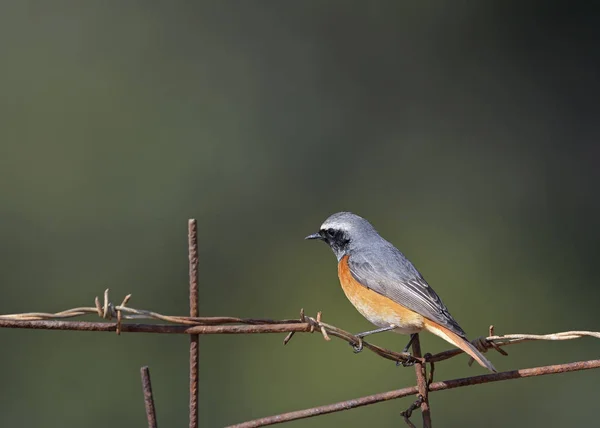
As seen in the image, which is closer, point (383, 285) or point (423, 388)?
point (423, 388)

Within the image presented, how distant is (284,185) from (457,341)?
530cm

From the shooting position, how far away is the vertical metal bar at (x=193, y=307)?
6.34 ft

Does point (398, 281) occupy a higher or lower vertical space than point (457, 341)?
higher

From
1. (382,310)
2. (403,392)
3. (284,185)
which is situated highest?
(284,185)

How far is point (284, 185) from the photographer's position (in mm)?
8016

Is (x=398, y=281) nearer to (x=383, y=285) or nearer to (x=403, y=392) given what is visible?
(x=383, y=285)

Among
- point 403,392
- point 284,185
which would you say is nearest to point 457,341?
point 403,392

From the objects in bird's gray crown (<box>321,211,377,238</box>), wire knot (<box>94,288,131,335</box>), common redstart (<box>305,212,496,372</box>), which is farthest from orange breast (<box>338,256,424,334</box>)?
wire knot (<box>94,288,131,335</box>)

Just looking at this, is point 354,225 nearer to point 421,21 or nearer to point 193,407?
point 193,407

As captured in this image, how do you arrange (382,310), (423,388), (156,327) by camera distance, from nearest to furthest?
(156,327) < (423,388) < (382,310)

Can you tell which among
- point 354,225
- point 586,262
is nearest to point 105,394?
point 354,225

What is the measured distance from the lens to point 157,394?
18.0ft

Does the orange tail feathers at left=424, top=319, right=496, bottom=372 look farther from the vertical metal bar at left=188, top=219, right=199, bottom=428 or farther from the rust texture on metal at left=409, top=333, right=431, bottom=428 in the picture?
the vertical metal bar at left=188, top=219, right=199, bottom=428

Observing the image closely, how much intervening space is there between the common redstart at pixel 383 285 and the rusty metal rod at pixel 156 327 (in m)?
0.83
